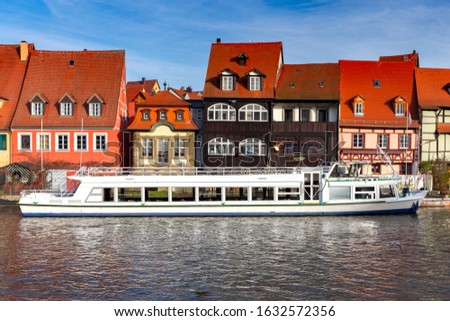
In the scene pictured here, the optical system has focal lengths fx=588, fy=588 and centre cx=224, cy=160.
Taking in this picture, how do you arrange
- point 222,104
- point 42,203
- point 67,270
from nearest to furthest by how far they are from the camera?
1. point 67,270
2. point 42,203
3. point 222,104

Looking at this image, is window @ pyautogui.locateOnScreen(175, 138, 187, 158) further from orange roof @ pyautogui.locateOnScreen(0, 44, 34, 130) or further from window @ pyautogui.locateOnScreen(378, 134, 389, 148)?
window @ pyautogui.locateOnScreen(378, 134, 389, 148)

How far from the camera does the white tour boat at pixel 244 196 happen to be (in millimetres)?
38531

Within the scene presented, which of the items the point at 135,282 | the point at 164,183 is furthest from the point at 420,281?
the point at 164,183

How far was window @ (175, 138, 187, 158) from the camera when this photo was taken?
169 ft

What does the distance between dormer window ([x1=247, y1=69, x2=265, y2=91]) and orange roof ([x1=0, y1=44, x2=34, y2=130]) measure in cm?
2145

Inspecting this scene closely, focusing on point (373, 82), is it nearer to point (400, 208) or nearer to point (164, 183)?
point (400, 208)

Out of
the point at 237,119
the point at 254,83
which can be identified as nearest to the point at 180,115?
the point at 237,119

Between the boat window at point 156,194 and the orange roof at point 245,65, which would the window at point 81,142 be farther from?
the boat window at point 156,194

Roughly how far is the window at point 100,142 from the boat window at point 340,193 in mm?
22134

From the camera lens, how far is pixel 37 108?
52500mm

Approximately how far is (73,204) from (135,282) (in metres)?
18.4

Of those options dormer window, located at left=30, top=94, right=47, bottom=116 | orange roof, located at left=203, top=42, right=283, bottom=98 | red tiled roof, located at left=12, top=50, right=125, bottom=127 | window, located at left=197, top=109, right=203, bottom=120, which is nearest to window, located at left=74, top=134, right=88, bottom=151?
red tiled roof, located at left=12, top=50, right=125, bottom=127

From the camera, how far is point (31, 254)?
2580 cm

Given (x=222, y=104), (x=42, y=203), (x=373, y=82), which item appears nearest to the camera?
(x=42, y=203)
